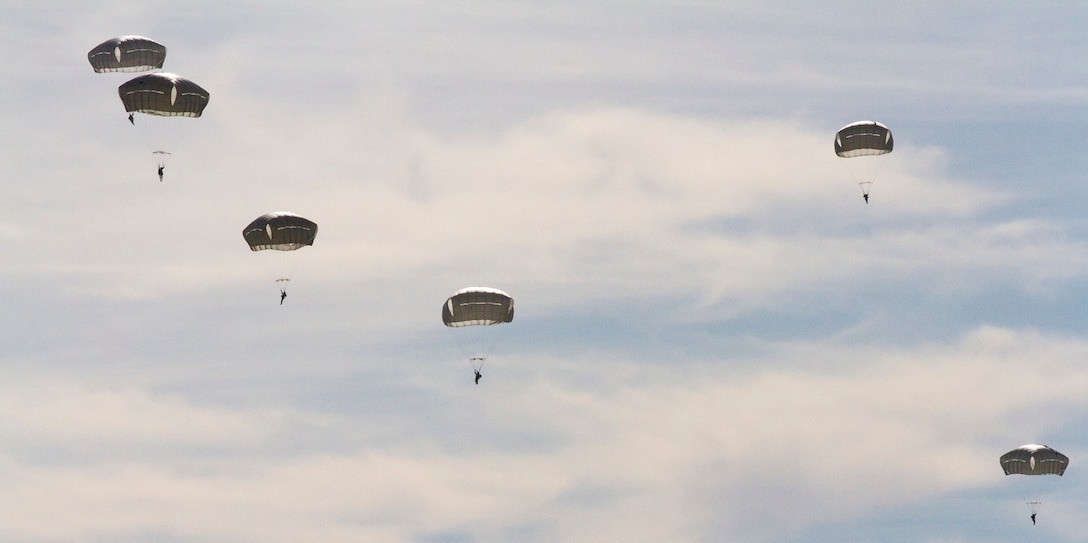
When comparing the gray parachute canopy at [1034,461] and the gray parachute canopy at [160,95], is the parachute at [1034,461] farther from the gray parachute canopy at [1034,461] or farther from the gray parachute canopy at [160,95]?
the gray parachute canopy at [160,95]

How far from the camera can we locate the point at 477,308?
141500 millimetres

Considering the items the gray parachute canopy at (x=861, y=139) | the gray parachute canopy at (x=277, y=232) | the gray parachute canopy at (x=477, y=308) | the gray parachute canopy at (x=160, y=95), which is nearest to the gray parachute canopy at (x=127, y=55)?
the gray parachute canopy at (x=160, y=95)

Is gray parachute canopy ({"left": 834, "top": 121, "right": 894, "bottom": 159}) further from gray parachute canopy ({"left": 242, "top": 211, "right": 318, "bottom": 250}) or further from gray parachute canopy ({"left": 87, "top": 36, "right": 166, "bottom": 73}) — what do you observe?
gray parachute canopy ({"left": 87, "top": 36, "right": 166, "bottom": 73})

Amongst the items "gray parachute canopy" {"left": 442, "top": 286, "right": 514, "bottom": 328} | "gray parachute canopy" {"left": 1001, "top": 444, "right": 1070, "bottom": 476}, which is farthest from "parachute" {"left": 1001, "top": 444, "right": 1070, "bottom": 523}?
"gray parachute canopy" {"left": 442, "top": 286, "right": 514, "bottom": 328}

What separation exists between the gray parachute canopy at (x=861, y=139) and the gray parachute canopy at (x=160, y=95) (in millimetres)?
54417

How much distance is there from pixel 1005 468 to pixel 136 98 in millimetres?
86258

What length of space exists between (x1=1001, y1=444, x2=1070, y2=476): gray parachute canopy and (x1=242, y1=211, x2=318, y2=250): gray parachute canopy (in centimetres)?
7038

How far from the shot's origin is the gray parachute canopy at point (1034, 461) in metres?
170

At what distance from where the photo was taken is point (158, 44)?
15088cm

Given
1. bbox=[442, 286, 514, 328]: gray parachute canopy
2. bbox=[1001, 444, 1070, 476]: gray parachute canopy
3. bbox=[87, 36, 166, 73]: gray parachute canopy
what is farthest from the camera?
bbox=[1001, 444, 1070, 476]: gray parachute canopy

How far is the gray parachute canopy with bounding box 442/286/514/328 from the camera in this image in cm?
14138

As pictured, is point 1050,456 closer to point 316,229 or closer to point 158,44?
point 316,229

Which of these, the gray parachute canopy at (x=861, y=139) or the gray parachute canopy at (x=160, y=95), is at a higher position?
the gray parachute canopy at (x=861, y=139)

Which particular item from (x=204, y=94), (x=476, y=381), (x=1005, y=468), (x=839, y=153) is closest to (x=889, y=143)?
(x=839, y=153)
